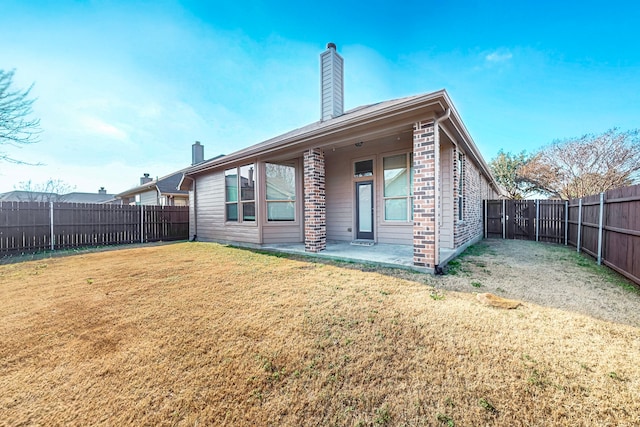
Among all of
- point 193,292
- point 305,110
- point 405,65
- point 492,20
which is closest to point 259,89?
point 305,110

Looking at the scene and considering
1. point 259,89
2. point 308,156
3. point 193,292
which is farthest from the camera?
point 259,89

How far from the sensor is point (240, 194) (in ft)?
26.2

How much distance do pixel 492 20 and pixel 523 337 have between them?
9170mm

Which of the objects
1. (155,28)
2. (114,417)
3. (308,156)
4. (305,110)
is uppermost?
(155,28)

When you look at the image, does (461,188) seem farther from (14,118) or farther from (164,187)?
(164,187)

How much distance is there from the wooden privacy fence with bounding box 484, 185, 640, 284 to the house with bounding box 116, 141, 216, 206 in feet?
52.7

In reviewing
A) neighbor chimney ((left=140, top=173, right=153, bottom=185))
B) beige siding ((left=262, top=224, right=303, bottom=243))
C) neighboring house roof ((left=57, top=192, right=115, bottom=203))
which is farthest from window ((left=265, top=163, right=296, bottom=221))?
neighboring house roof ((left=57, top=192, right=115, bottom=203))

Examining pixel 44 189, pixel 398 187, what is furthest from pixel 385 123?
pixel 44 189

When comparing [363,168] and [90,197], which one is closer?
[363,168]

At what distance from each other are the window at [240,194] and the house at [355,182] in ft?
0.11

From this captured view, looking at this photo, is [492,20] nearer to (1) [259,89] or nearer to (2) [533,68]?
(2) [533,68]

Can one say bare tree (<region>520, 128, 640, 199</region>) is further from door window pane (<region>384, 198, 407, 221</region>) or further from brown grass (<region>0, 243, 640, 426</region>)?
brown grass (<region>0, 243, 640, 426</region>)

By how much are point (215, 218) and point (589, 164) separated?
66.0ft

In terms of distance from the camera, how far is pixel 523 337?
2264 mm
